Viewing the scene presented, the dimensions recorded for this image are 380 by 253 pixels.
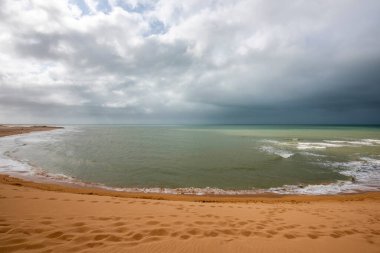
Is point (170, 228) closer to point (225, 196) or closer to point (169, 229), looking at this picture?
point (169, 229)

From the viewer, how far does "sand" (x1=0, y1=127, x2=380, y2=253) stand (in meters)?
4.85

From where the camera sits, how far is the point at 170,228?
A: 5953 mm

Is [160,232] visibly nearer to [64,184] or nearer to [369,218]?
[369,218]

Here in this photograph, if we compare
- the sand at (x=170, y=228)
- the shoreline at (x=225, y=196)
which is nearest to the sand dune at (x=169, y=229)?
the sand at (x=170, y=228)

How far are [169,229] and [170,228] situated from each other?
0.08 m

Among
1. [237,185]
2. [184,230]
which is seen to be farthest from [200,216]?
[237,185]

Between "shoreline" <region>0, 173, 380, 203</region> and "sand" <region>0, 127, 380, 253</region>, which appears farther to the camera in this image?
"shoreline" <region>0, 173, 380, 203</region>

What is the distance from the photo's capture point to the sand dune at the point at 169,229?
4852 millimetres

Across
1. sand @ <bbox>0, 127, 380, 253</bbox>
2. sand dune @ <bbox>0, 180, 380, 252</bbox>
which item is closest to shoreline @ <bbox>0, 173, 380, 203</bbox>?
sand @ <bbox>0, 127, 380, 253</bbox>

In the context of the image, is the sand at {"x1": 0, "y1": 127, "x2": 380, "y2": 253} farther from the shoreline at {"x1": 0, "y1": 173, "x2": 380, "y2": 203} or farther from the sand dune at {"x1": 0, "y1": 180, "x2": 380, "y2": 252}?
the shoreline at {"x1": 0, "y1": 173, "x2": 380, "y2": 203}

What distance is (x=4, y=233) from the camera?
16.1ft

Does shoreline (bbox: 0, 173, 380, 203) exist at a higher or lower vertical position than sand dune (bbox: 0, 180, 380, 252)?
lower

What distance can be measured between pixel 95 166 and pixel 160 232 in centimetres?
1782

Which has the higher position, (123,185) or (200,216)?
(200,216)
